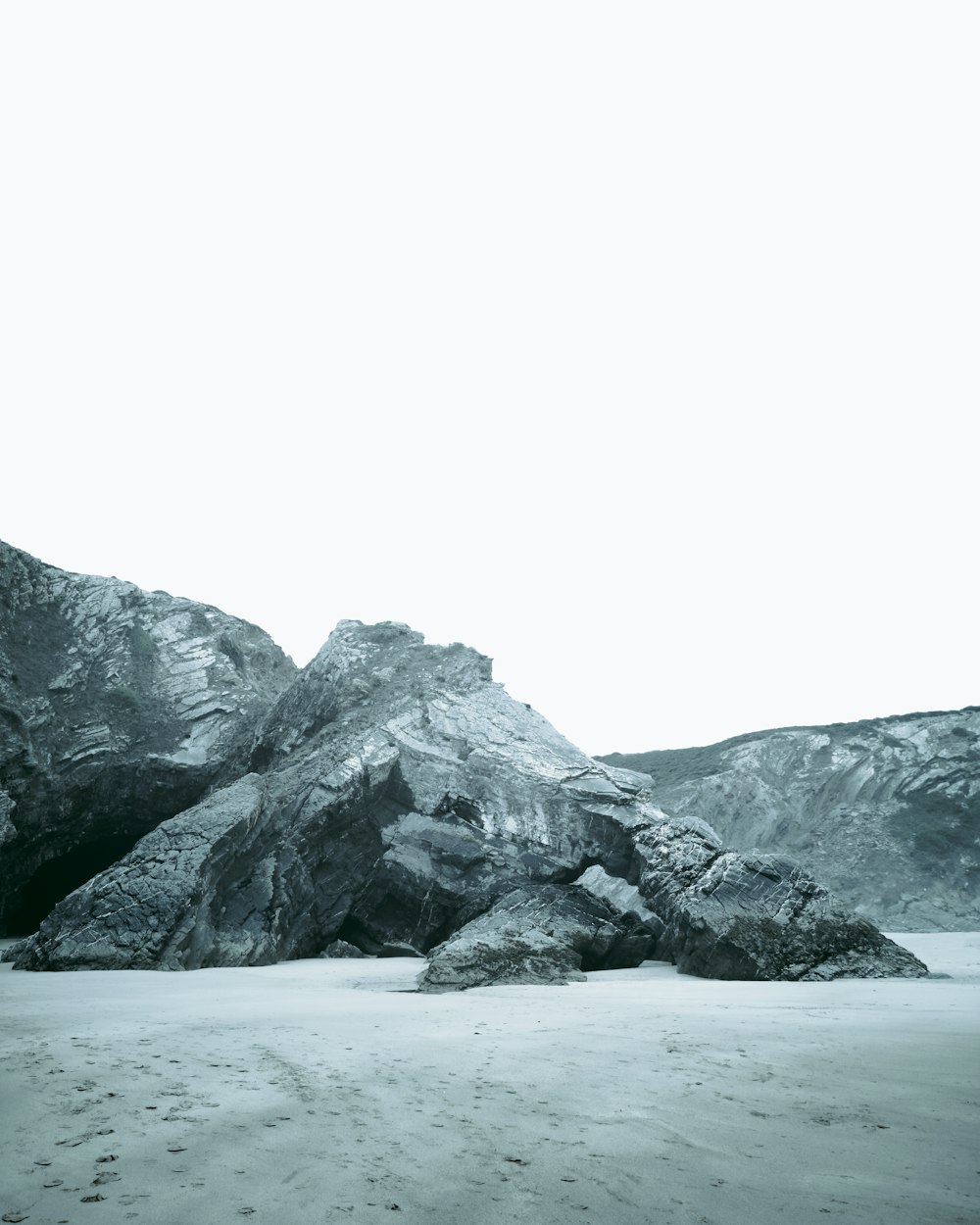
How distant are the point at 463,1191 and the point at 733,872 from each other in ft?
31.5

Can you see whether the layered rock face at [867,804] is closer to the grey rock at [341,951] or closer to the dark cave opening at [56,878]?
the grey rock at [341,951]

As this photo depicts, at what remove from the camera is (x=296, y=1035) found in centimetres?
484

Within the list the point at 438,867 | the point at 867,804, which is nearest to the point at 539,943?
the point at 438,867

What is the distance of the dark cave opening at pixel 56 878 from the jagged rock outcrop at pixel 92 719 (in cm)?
3

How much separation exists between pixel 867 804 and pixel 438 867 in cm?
2218

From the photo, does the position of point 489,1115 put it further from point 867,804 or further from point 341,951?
point 867,804

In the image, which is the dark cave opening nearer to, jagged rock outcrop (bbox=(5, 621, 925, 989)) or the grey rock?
jagged rock outcrop (bbox=(5, 621, 925, 989))

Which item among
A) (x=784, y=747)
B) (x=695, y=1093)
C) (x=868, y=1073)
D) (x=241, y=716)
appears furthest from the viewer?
(x=784, y=747)

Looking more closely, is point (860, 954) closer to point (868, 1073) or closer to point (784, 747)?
point (868, 1073)

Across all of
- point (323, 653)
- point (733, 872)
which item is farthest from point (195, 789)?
point (733, 872)

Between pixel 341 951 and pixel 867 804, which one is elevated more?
pixel 867 804

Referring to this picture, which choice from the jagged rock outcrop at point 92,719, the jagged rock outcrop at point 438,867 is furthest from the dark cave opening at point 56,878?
the jagged rock outcrop at point 438,867

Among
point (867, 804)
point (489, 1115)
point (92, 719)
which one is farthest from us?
point (867, 804)

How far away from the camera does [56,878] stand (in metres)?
15.4
